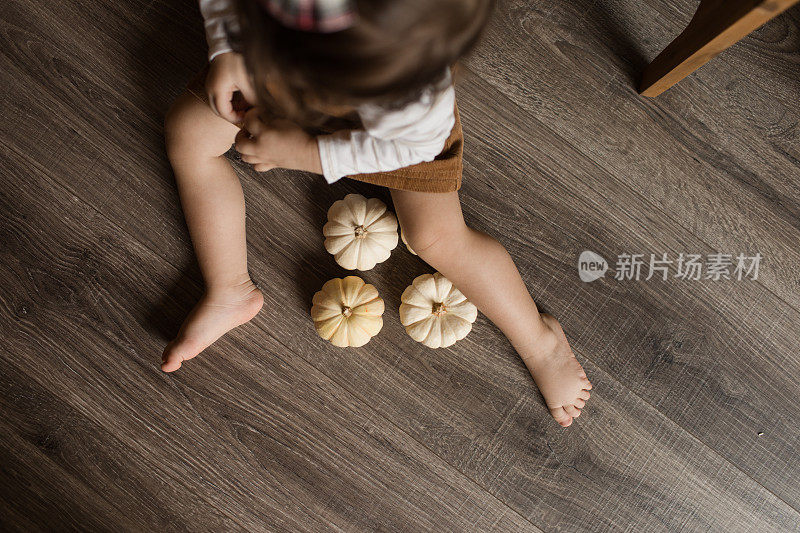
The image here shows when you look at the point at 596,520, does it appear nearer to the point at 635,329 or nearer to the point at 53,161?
the point at 635,329

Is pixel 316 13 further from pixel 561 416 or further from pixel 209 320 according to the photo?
pixel 561 416

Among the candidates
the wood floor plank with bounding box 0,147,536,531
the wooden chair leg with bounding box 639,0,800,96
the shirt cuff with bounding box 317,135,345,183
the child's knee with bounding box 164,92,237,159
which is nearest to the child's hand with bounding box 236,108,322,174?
the shirt cuff with bounding box 317,135,345,183

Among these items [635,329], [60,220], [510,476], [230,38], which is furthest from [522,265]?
[60,220]

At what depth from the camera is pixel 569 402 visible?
0.92m

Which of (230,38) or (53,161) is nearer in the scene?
(230,38)

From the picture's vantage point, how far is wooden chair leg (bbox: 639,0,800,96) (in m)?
0.67

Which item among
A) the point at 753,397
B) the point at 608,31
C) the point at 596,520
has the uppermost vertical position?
the point at 608,31

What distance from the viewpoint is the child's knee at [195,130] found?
805mm

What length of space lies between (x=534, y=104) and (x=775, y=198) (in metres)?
0.44

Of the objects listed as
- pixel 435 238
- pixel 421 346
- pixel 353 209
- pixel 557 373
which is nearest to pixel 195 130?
pixel 353 209

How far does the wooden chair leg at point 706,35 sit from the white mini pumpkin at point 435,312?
1.57ft

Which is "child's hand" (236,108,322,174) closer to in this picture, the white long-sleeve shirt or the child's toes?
the white long-sleeve shirt

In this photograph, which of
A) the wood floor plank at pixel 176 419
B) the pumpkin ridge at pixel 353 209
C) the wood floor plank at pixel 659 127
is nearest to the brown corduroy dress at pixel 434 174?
the pumpkin ridge at pixel 353 209

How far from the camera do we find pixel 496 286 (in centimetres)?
87
